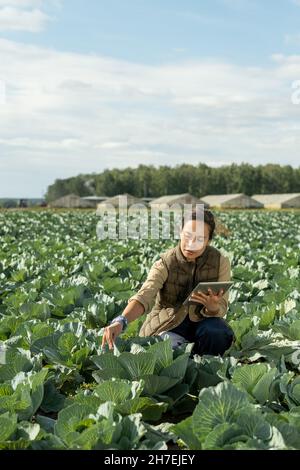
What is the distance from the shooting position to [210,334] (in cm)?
510

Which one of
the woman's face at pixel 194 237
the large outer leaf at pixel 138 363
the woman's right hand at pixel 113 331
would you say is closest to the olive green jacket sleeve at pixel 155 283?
the woman's face at pixel 194 237

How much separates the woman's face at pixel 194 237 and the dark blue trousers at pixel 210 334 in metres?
0.57

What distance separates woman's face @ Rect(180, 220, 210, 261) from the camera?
497 cm

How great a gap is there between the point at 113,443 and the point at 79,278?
19.0 ft

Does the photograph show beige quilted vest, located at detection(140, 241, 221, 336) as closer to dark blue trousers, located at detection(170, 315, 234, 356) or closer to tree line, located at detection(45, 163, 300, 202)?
dark blue trousers, located at detection(170, 315, 234, 356)

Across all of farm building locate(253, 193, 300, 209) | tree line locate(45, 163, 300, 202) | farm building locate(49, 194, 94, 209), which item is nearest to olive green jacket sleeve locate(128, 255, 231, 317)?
farm building locate(49, 194, 94, 209)

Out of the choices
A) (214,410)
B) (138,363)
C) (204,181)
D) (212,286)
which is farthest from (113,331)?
(204,181)

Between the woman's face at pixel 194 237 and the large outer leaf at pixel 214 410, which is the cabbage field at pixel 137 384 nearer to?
the large outer leaf at pixel 214 410

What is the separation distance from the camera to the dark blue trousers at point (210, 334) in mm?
5102

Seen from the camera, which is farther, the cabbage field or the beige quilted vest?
the beige quilted vest

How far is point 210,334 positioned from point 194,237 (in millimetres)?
780

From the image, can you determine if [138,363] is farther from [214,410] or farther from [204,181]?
[204,181]

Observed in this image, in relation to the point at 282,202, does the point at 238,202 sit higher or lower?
lower

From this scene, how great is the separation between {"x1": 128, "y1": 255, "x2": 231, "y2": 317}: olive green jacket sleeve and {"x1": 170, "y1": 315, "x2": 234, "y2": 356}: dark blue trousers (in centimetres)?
12
